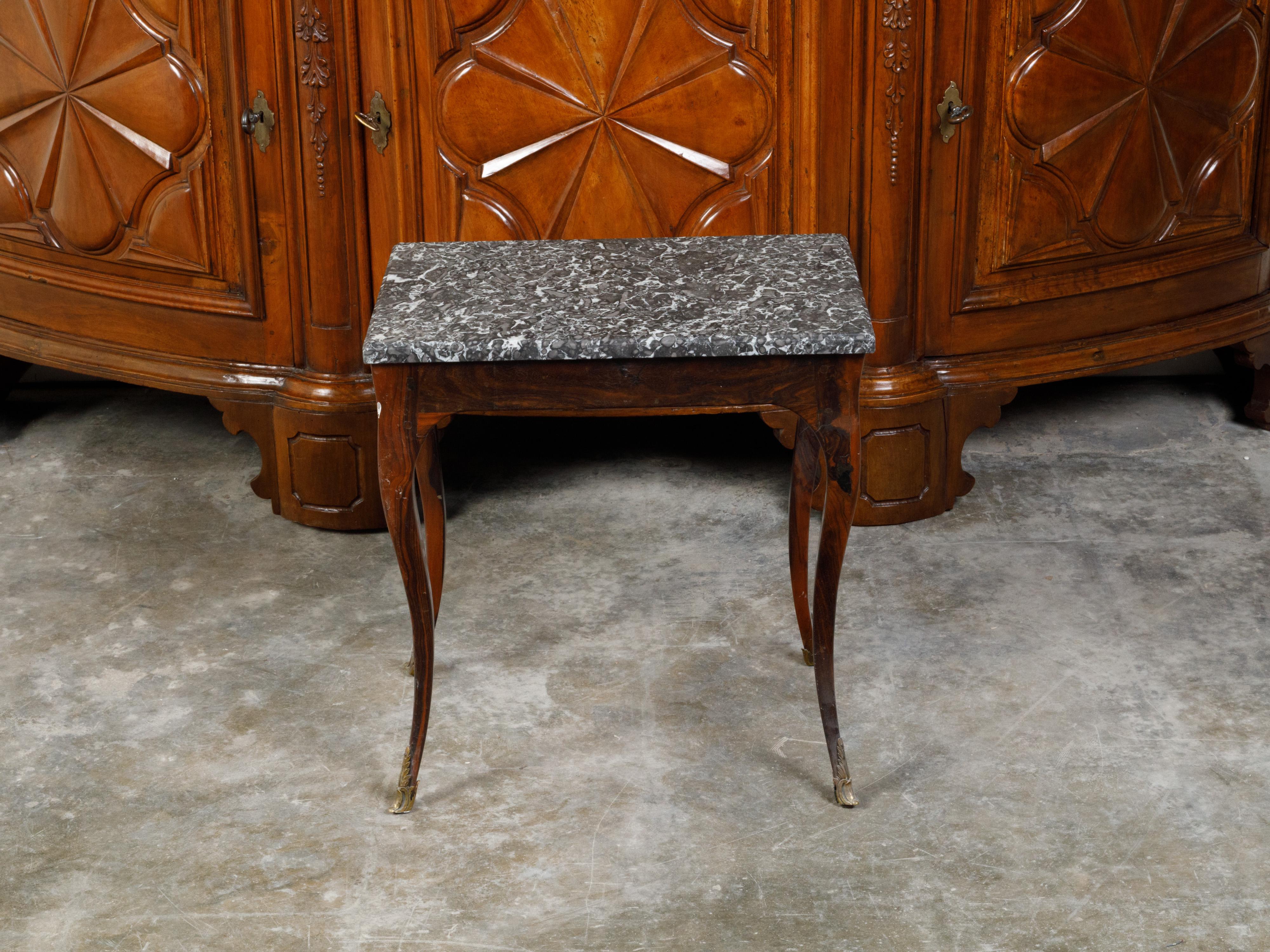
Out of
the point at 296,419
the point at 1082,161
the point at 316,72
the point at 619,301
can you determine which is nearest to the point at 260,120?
the point at 316,72

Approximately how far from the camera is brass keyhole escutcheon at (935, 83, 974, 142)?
9.27 ft

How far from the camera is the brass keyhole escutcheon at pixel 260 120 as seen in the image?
2822 millimetres

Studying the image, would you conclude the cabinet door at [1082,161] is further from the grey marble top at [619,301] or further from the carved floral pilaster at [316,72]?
the carved floral pilaster at [316,72]

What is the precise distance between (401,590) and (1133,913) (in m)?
1.45

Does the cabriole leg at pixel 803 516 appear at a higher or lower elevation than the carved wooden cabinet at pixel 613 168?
lower

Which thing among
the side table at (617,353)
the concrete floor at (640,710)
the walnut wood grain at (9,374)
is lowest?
the concrete floor at (640,710)

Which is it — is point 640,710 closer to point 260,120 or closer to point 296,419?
point 296,419

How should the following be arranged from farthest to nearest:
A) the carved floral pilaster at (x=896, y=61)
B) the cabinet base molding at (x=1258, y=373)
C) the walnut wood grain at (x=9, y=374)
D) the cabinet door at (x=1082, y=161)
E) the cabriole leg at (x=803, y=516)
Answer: the walnut wood grain at (x=9, y=374) < the cabinet base molding at (x=1258, y=373) < the cabinet door at (x=1082, y=161) < the carved floral pilaster at (x=896, y=61) < the cabriole leg at (x=803, y=516)

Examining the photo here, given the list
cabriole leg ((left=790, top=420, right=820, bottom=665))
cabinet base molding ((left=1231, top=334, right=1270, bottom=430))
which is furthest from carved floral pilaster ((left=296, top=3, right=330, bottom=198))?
cabinet base molding ((left=1231, top=334, right=1270, bottom=430))

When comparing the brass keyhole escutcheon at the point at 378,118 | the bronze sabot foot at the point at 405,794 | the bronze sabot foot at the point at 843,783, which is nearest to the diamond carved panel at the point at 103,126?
the brass keyhole escutcheon at the point at 378,118

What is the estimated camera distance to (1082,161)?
295 cm

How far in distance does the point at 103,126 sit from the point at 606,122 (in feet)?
3.32

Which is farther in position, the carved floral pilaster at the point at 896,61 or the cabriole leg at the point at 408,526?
the carved floral pilaster at the point at 896,61

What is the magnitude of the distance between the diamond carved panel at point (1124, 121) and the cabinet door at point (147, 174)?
1447 millimetres
